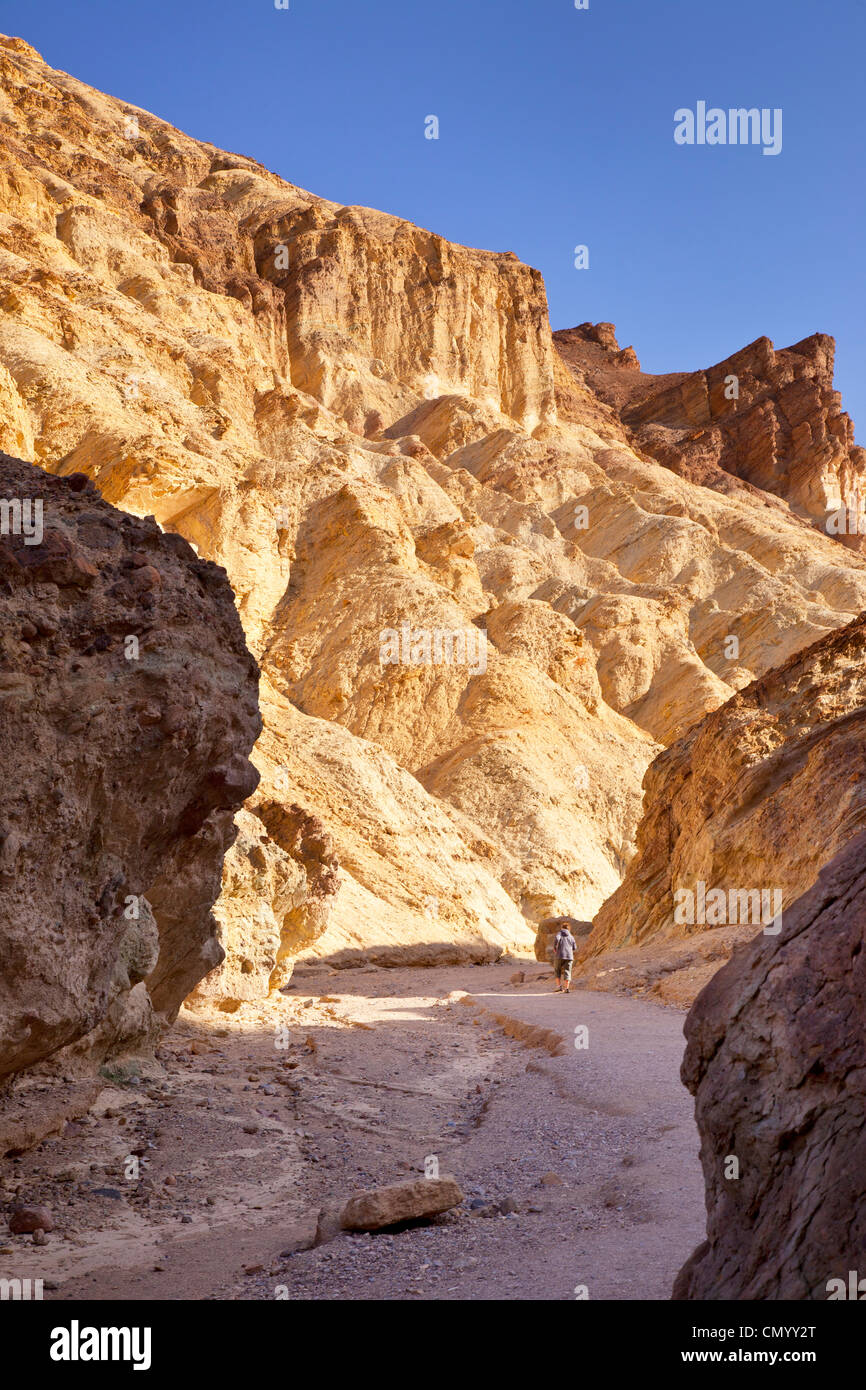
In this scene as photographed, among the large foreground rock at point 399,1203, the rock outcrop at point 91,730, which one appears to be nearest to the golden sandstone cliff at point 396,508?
the rock outcrop at point 91,730

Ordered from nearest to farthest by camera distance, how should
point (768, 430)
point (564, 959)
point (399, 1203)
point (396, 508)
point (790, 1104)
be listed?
1. point (790, 1104)
2. point (399, 1203)
3. point (564, 959)
4. point (396, 508)
5. point (768, 430)

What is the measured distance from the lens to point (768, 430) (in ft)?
289

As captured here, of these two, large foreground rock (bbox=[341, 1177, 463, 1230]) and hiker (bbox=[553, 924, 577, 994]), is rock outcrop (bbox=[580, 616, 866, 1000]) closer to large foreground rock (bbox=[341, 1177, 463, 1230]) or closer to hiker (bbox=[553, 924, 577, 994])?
hiker (bbox=[553, 924, 577, 994])

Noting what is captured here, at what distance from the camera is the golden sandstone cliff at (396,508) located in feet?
93.9

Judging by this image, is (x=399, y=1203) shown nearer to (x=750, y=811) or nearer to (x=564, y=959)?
A: (x=564, y=959)

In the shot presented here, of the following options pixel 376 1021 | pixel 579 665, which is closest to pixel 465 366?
pixel 579 665

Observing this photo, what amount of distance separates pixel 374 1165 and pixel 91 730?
4.04 metres

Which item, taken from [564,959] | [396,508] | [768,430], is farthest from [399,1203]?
[768,430]

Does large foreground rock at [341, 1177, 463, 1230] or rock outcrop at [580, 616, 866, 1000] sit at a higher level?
rock outcrop at [580, 616, 866, 1000]

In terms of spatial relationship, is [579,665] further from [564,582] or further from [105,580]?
[105,580]

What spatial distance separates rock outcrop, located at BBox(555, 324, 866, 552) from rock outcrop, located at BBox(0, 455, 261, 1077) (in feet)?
261

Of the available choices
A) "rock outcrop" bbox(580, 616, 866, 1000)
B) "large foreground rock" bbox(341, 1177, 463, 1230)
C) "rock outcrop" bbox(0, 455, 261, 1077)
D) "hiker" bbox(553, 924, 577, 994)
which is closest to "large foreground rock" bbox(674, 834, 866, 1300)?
A: "large foreground rock" bbox(341, 1177, 463, 1230)

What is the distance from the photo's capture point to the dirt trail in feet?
16.2

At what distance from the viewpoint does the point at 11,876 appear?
5840 millimetres
